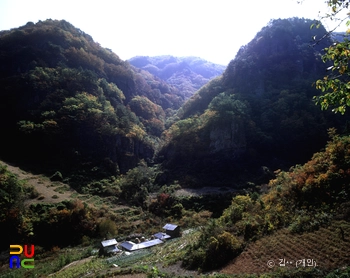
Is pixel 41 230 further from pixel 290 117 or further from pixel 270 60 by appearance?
pixel 270 60

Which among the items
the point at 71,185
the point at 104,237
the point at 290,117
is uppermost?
the point at 290,117

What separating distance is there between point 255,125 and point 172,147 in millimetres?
18221

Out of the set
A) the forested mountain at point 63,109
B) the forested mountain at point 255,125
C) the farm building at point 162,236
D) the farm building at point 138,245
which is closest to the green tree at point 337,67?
the farm building at point 138,245

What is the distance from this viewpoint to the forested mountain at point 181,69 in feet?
451

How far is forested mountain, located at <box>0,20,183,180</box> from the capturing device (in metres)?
42.4

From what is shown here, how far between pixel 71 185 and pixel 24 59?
3429cm

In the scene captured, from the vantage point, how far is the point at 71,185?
3738 cm

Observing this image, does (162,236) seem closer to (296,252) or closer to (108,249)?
(108,249)

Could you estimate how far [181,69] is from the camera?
156 m

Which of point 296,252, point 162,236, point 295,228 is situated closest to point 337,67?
point 296,252

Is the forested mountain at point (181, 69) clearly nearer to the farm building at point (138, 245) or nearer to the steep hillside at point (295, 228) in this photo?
the farm building at point (138, 245)

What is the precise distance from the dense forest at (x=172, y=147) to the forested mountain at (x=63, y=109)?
0.24m

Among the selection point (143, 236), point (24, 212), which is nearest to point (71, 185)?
point (24, 212)

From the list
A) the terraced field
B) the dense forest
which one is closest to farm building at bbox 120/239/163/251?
the dense forest
